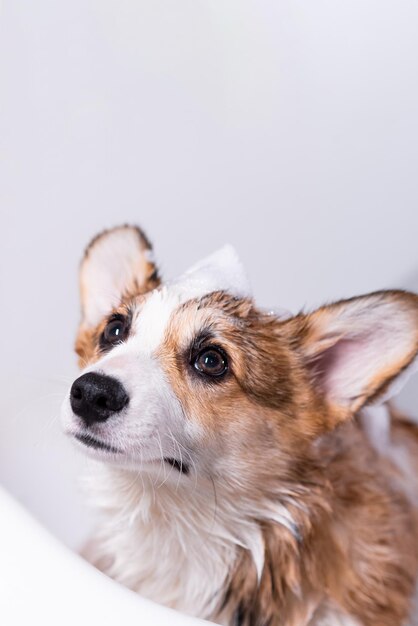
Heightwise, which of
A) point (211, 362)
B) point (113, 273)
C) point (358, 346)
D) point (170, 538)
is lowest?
point (170, 538)

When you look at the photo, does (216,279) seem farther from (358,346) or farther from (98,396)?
(98,396)

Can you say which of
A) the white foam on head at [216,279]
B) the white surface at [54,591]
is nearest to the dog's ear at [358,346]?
the white foam on head at [216,279]

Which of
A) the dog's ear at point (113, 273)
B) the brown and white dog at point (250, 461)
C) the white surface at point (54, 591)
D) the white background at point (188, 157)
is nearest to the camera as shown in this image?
the white surface at point (54, 591)

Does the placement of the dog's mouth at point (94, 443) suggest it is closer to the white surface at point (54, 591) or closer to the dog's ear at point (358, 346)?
the white surface at point (54, 591)

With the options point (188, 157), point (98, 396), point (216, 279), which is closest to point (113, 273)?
point (216, 279)

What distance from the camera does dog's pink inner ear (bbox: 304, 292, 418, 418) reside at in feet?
3.57

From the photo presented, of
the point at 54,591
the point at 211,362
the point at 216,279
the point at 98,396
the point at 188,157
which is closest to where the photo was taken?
the point at 54,591

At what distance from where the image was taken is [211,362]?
110cm

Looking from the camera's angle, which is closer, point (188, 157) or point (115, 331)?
point (115, 331)

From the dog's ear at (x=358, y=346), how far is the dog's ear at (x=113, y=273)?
0.26 m

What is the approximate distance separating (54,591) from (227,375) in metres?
0.42

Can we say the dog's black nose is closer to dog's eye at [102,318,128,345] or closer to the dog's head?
the dog's head

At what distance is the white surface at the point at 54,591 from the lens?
2.49ft

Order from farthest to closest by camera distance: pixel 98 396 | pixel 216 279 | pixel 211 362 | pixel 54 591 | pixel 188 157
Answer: pixel 188 157 < pixel 216 279 < pixel 211 362 < pixel 98 396 < pixel 54 591
